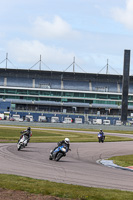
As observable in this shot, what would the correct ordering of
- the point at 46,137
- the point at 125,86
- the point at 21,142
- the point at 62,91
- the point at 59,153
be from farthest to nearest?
the point at 62,91
the point at 125,86
the point at 46,137
the point at 21,142
the point at 59,153

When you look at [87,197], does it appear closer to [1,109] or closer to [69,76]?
[1,109]

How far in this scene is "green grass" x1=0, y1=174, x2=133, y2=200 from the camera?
10547mm

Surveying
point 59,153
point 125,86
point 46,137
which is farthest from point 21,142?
point 125,86

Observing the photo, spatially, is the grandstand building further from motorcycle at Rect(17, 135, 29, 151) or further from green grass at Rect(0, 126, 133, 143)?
motorcycle at Rect(17, 135, 29, 151)

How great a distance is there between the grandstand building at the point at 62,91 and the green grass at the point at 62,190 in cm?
9946

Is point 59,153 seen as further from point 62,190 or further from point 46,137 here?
point 46,137

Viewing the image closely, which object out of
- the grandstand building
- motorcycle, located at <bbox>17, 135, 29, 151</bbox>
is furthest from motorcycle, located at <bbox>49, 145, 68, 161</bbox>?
the grandstand building

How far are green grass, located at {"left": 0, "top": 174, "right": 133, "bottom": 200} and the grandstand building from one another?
99.5m

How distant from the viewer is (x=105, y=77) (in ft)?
382

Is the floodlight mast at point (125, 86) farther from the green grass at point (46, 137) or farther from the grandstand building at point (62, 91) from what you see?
the green grass at point (46, 137)

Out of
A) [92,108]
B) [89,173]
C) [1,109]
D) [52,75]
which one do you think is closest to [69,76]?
[52,75]

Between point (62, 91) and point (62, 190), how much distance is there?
103 m

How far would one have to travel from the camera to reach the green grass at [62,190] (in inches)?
415

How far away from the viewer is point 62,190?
11156 mm
